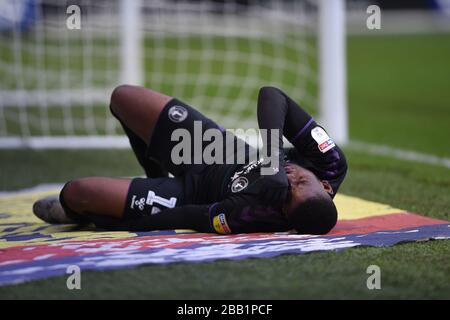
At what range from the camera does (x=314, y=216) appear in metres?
3.17

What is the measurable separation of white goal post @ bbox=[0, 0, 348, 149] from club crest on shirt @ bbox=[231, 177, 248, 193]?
10.7 feet

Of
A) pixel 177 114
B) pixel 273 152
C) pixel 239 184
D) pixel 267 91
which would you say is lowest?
pixel 239 184

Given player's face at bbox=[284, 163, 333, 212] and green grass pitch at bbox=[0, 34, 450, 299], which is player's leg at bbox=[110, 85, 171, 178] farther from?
green grass pitch at bbox=[0, 34, 450, 299]

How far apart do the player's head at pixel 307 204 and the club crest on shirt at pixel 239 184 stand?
173mm

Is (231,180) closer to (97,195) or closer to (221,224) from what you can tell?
(221,224)

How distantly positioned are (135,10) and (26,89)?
3072 millimetres

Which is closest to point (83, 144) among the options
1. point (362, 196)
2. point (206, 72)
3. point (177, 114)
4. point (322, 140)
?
point (362, 196)

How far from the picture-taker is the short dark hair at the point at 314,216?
123 inches

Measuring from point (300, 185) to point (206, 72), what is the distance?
7.55m

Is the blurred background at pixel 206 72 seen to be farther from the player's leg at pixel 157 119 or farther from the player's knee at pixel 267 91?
the player's knee at pixel 267 91

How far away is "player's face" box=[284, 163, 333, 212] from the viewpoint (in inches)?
123

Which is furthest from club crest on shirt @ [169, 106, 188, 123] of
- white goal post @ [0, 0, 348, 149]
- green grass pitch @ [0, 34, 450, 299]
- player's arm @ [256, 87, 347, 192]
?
white goal post @ [0, 0, 348, 149]

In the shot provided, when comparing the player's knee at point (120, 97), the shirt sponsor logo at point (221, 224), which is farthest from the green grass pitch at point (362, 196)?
the player's knee at point (120, 97)
